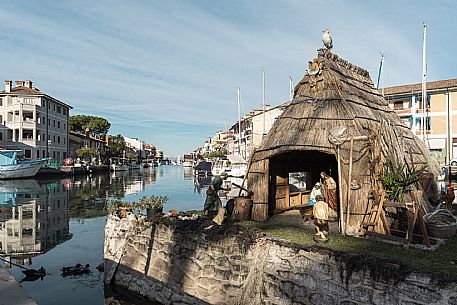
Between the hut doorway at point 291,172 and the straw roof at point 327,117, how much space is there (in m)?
2.74

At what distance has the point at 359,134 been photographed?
1164 cm

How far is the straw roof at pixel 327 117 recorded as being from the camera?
468 inches

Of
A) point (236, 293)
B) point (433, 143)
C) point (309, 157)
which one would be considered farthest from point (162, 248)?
point (433, 143)

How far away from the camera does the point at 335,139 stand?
11305 millimetres

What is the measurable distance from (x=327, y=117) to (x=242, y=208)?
455cm

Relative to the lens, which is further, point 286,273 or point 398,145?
point 398,145

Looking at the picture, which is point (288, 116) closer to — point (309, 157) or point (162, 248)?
point (309, 157)

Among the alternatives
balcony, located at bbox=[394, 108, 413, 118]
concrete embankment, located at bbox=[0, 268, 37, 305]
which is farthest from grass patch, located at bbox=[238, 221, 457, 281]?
balcony, located at bbox=[394, 108, 413, 118]

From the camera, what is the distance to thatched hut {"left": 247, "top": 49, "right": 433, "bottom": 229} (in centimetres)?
1120

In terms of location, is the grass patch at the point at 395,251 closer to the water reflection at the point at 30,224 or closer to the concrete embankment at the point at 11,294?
the concrete embankment at the point at 11,294

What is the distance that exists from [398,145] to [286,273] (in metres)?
7.09

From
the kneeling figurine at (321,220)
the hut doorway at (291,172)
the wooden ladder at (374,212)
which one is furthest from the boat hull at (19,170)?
the wooden ladder at (374,212)

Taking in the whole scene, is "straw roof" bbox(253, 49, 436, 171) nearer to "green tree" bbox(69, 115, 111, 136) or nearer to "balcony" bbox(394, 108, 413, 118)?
"balcony" bbox(394, 108, 413, 118)

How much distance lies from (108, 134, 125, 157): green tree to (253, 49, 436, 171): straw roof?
96817mm
